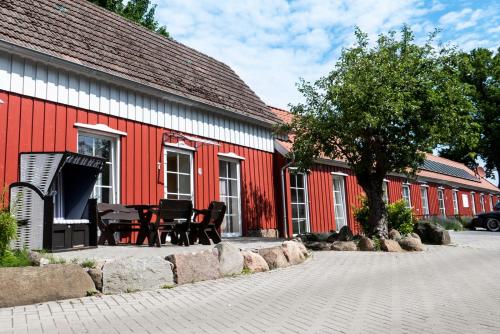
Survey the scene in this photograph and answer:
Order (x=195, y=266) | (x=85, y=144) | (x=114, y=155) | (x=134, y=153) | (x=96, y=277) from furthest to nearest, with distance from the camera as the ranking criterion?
1. (x=134, y=153)
2. (x=114, y=155)
3. (x=85, y=144)
4. (x=195, y=266)
5. (x=96, y=277)

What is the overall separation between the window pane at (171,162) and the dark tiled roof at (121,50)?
155 cm

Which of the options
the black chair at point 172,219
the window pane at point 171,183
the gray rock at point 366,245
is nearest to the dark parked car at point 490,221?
A: the gray rock at point 366,245

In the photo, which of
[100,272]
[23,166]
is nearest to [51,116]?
[23,166]

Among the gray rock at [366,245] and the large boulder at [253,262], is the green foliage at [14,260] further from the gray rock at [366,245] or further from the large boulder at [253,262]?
the gray rock at [366,245]

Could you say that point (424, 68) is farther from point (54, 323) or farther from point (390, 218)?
point (54, 323)

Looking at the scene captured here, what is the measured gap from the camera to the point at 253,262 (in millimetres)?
7902

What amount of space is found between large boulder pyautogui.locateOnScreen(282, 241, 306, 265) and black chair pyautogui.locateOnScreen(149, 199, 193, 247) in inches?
74.1

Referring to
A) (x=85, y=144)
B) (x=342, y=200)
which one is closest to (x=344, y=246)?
(x=85, y=144)

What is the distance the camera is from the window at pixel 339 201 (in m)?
17.5

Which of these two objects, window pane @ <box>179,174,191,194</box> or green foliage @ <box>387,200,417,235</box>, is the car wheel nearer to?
green foliage @ <box>387,200,417,235</box>

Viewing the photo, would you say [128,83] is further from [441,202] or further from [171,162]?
[441,202]

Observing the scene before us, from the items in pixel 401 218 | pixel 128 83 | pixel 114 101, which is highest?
pixel 128 83

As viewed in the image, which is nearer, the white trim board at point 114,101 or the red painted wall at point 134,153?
the red painted wall at point 134,153

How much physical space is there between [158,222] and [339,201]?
1081 cm
